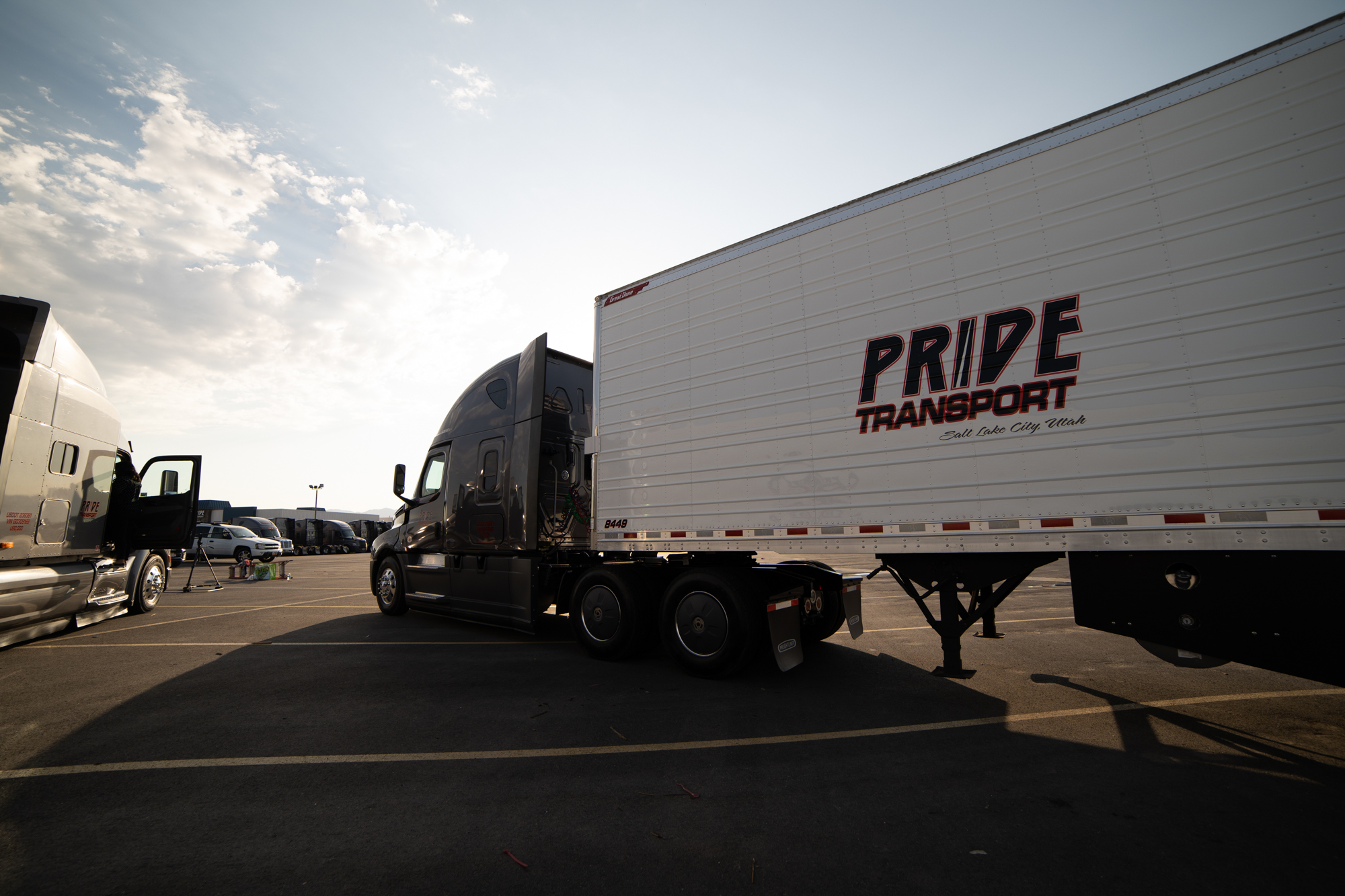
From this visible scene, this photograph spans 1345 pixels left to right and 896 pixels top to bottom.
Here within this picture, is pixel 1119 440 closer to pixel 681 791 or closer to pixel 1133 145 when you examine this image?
pixel 1133 145

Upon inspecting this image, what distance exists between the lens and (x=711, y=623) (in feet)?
18.5

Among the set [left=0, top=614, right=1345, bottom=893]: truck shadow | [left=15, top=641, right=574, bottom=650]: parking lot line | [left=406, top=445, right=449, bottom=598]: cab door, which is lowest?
[left=0, top=614, right=1345, bottom=893]: truck shadow

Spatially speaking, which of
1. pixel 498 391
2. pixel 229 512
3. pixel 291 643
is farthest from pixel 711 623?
pixel 229 512

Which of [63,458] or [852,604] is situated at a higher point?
[63,458]

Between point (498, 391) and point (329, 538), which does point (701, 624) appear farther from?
point (329, 538)

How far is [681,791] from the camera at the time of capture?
3320 millimetres

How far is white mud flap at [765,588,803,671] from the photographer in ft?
17.6

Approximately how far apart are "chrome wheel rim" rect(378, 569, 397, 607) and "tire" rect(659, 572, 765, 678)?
19.4ft

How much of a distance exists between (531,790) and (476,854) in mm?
669

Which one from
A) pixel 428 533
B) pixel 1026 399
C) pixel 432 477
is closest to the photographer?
pixel 1026 399

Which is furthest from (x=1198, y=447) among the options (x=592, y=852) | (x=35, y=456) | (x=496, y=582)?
(x=35, y=456)

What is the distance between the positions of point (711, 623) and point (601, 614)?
1.54 metres

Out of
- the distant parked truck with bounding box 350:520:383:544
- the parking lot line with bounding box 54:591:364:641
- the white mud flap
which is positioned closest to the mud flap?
the white mud flap

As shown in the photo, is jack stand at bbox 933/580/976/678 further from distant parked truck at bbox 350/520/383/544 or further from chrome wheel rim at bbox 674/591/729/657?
distant parked truck at bbox 350/520/383/544
